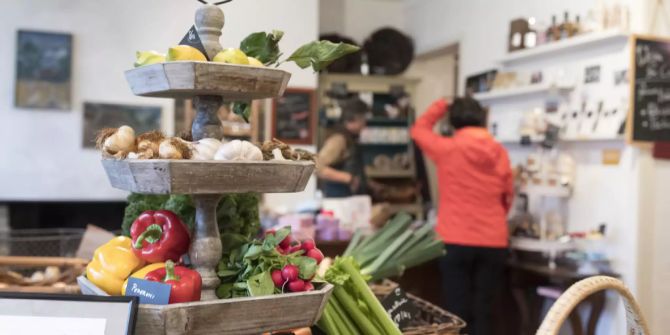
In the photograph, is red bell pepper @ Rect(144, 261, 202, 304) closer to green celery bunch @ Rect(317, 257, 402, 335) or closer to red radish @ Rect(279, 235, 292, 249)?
red radish @ Rect(279, 235, 292, 249)

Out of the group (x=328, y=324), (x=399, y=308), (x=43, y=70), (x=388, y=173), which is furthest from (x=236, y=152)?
(x=388, y=173)

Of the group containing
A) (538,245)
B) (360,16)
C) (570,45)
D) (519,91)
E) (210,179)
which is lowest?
(538,245)

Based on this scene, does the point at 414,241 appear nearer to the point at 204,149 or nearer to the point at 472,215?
the point at 204,149

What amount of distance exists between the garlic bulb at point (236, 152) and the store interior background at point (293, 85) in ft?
3.75

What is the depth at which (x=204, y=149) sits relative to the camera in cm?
111

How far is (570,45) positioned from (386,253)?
2539 millimetres

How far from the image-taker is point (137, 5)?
3742 millimetres

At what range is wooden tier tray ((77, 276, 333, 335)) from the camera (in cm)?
101

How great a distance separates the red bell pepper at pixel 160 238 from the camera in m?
1.17

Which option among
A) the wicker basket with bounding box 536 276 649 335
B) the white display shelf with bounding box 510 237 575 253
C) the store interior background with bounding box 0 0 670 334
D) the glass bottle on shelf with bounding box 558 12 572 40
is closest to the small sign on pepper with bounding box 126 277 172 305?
the wicker basket with bounding box 536 276 649 335

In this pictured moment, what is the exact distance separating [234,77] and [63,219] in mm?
3951

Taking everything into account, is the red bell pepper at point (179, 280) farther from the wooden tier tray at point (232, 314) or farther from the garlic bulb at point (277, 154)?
the garlic bulb at point (277, 154)

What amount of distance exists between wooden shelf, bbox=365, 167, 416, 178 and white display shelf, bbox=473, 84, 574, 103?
1848 mm

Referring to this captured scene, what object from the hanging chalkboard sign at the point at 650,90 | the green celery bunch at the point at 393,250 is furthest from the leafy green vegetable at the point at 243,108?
the hanging chalkboard sign at the point at 650,90
